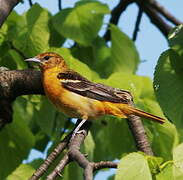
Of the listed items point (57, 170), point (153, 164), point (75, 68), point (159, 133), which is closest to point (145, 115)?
point (159, 133)

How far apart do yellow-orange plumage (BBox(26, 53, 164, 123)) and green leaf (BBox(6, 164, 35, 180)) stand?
0.60 m

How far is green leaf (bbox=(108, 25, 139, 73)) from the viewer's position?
6.61m

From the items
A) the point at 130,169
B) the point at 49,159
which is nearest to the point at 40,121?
the point at 49,159

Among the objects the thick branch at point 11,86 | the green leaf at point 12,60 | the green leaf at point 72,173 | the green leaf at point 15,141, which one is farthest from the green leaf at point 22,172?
the green leaf at point 12,60

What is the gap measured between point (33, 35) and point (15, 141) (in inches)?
41.5

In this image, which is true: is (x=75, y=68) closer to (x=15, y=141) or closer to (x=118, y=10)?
(x=15, y=141)

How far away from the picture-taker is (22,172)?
5750mm

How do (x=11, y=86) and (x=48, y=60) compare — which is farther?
(x=48, y=60)

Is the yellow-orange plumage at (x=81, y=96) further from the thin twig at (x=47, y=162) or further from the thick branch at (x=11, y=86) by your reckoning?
the thin twig at (x=47, y=162)

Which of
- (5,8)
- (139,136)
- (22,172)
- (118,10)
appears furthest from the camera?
(118,10)

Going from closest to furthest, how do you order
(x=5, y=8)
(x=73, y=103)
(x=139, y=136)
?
(x=139, y=136) → (x=5, y=8) → (x=73, y=103)

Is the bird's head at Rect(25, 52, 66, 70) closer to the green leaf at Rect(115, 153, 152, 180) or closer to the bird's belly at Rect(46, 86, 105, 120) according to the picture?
the bird's belly at Rect(46, 86, 105, 120)

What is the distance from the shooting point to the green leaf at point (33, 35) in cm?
588

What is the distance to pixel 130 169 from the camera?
3451 millimetres
